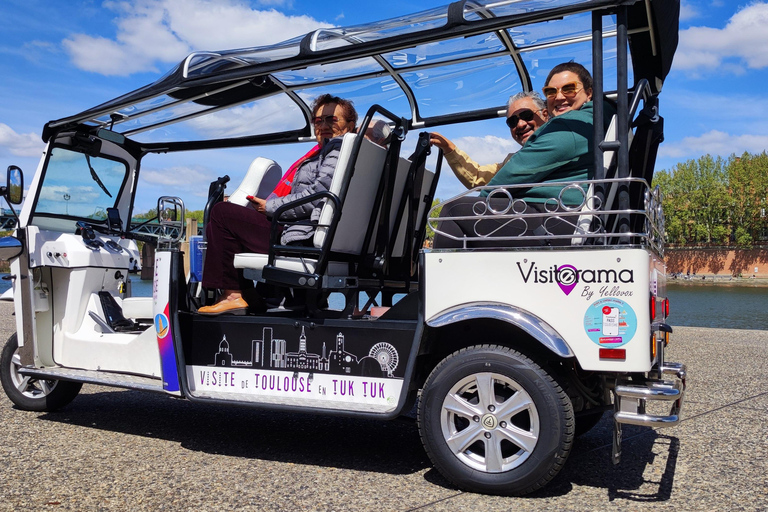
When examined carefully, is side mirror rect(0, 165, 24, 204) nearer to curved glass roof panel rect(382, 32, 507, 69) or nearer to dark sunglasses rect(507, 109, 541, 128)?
curved glass roof panel rect(382, 32, 507, 69)

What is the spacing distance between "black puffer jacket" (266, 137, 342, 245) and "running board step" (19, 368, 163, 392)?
1.37 m

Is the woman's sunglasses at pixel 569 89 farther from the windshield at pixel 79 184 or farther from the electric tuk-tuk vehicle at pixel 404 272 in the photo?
the windshield at pixel 79 184

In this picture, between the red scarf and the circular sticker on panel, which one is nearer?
the circular sticker on panel

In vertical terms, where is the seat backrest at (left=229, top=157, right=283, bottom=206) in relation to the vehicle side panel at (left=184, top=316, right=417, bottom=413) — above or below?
above

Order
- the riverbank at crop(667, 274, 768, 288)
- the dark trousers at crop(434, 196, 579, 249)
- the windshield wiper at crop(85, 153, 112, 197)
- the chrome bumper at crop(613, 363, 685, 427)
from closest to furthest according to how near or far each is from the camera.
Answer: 1. the chrome bumper at crop(613, 363, 685, 427)
2. the dark trousers at crop(434, 196, 579, 249)
3. the windshield wiper at crop(85, 153, 112, 197)
4. the riverbank at crop(667, 274, 768, 288)

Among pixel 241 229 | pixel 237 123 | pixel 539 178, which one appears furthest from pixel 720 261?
pixel 241 229

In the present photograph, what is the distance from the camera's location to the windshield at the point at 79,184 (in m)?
5.84

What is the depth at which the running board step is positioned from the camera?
15.5ft

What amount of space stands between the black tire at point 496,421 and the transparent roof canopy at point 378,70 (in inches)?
71.0

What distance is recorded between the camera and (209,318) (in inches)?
179

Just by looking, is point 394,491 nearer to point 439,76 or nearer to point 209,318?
point 209,318

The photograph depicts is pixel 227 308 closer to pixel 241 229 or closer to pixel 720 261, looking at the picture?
pixel 241 229

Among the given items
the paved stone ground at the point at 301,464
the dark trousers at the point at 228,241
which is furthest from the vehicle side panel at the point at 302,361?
the paved stone ground at the point at 301,464

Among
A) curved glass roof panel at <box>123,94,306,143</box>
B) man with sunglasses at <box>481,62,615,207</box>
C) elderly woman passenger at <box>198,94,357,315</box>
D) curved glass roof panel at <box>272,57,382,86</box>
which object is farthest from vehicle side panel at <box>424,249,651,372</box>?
curved glass roof panel at <box>123,94,306,143</box>
